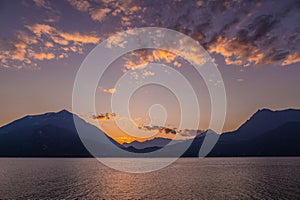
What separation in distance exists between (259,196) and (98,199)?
164ft

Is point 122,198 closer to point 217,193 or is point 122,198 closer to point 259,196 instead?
point 217,193

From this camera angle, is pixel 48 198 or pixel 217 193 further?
pixel 217 193

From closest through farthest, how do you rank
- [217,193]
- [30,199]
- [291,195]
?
[30,199] < [291,195] < [217,193]

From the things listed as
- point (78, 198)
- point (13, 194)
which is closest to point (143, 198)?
point (78, 198)

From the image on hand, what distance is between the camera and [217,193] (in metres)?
79.1

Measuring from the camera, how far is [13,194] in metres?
76.3

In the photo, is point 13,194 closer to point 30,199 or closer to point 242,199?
point 30,199

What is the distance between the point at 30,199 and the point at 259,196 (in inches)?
2732

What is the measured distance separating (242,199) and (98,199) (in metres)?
42.9

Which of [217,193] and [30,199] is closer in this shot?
[30,199]

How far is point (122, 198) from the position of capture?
74.4 metres

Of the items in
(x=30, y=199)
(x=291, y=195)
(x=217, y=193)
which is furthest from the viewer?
(x=217, y=193)

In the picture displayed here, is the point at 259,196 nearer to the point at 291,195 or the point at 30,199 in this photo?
the point at 291,195

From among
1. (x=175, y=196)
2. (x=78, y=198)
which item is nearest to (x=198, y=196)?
(x=175, y=196)
